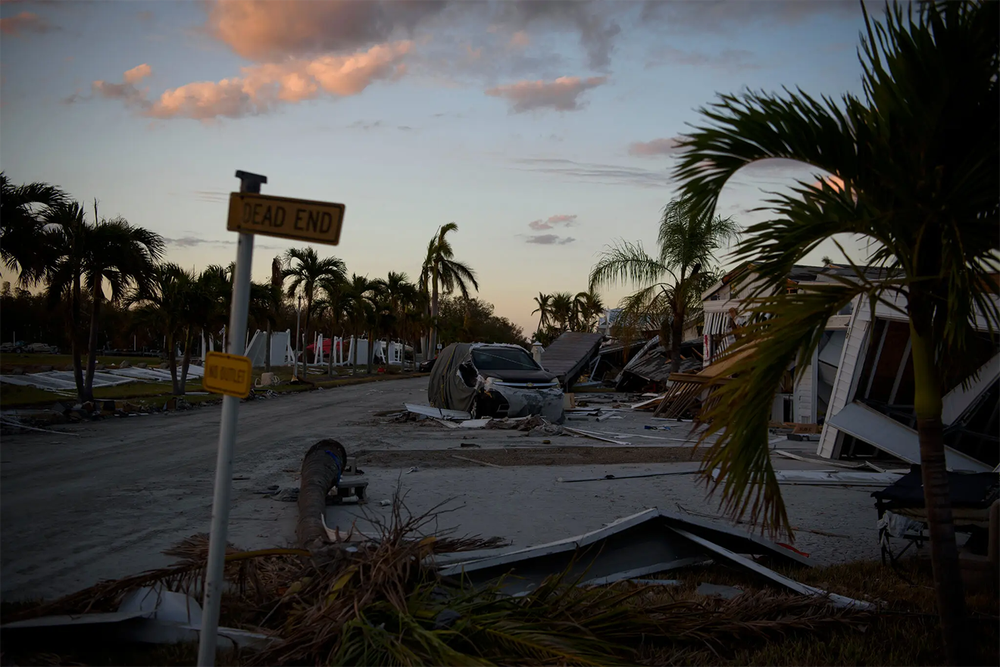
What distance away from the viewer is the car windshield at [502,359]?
1883cm

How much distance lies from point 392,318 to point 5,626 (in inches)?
1865

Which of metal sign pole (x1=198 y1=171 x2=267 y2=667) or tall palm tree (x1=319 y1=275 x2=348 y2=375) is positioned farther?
tall palm tree (x1=319 y1=275 x2=348 y2=375)

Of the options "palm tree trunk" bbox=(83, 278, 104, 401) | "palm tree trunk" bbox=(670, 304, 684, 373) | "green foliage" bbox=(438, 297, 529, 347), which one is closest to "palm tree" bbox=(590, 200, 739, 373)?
"palm tree trunk" bbox=(670, 304, 684, 373)

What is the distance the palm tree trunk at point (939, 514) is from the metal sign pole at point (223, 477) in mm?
3357

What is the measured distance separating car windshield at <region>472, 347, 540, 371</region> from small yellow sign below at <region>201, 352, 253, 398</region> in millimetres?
15453

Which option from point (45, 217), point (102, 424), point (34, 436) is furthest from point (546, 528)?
point (45, 217)

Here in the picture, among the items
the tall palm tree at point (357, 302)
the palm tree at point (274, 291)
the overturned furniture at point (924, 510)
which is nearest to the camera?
the overturned furniture at point (924, 510)

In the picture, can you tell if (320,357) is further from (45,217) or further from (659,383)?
(45,217)

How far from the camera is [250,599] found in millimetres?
4488

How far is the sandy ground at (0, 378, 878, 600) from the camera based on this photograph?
6.36 metres

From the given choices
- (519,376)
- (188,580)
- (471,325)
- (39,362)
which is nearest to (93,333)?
(519,376)

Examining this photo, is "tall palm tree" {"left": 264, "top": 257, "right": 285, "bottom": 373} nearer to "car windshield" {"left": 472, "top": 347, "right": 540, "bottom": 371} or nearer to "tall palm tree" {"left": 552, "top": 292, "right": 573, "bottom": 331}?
"car windshield" {"left": 472, "top": 347, "right": 540, "bottom": 371}

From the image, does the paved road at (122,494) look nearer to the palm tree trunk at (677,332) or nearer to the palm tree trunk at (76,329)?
the palm tree trunk at (76,329)

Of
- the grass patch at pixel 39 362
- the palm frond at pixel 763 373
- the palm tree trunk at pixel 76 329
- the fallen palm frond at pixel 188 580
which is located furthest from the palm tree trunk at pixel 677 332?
the grass patch at pixel 39 362
